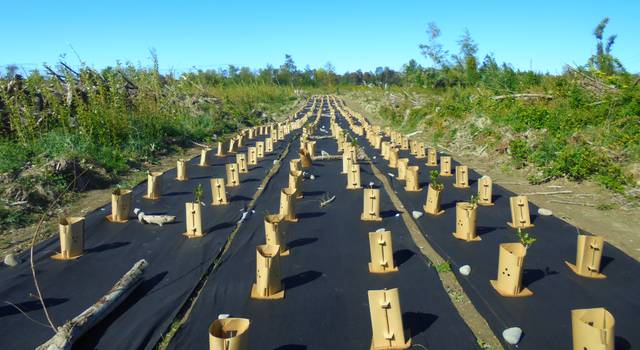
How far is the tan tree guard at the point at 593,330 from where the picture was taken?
107 inches

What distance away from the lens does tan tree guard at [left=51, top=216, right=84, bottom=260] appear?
472 centimetres

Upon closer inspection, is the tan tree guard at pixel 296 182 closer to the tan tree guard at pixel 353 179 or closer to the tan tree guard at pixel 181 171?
the tan tree guard at pixel 353 179

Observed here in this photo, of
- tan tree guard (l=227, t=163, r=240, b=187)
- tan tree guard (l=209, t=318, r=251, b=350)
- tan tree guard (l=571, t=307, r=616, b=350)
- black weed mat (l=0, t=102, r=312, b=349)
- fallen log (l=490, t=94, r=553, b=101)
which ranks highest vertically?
fallen log (l=490, t=94, r=553, b=101)

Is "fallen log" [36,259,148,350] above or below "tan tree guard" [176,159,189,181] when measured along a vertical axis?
below

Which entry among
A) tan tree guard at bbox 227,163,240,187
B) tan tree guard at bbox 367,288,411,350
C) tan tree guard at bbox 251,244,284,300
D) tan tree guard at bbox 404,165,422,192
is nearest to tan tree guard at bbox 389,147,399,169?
tan tree guard at bbox 404,165,422,192

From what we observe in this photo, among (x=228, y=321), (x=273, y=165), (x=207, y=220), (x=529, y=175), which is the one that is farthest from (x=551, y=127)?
(x=228, y=321)

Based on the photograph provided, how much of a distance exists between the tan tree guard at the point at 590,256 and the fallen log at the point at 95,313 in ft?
13.5

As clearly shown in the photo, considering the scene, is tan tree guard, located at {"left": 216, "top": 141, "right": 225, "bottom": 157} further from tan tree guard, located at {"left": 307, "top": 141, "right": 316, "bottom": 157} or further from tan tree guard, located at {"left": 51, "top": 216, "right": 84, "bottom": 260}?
tan tree guard, located at {"left": 51, "top": 216, "right": 84, "bottom": 260}

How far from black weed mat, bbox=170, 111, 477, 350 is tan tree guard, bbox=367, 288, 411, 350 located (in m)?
0.12

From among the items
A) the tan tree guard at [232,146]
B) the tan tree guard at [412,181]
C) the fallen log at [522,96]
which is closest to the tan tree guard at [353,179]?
the tan tree guard at [412,181]

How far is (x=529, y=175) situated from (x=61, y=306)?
799 centimetres

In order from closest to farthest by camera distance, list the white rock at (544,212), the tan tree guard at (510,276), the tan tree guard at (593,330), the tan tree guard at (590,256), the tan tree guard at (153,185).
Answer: the tan tree guard at (593,330), the tan tree guard at (510,276), the tan tree guard at (590,256), the white rock at (544,212), the tan tree guard at (153,185)

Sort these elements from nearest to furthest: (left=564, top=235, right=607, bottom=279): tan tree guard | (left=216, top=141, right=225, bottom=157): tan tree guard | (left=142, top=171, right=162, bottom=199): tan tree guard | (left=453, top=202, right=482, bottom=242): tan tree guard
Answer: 1. (left=564, top=235, right=607, bottom=279): tan tree guard
2. (left=453, top=202, right=482, bottom=242): tan tree guard
3. (left=142, top=171, right=162, bottom=199): tan tree guard
4. (left=216, top=141, right=225, bottom=157): tan tree guard

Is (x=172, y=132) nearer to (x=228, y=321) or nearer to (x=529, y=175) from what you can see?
(x=529, y=175)
